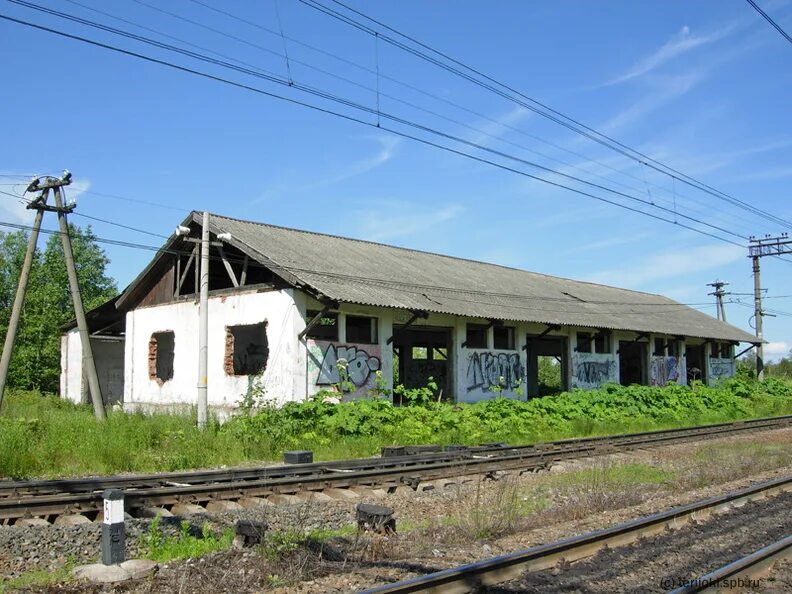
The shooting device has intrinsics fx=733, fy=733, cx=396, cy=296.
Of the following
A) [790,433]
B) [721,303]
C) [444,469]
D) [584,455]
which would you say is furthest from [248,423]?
[721,303]

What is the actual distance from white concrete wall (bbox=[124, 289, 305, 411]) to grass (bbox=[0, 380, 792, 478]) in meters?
1.50

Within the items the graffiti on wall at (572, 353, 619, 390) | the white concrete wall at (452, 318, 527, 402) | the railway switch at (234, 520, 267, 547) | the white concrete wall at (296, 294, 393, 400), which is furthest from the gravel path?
the graffiti on wall at (572, 353, 619, 390)

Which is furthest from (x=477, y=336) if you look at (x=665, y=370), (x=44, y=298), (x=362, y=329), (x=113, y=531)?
(x=44, y=298)

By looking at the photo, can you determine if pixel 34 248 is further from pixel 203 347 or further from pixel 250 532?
pixel 250 532

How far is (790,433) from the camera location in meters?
20.2

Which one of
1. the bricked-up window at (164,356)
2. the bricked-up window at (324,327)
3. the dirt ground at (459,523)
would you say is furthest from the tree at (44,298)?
the dirt ground at (459,523)

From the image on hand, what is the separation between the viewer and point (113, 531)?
627 centimetres

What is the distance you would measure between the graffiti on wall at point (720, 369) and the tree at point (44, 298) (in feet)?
106

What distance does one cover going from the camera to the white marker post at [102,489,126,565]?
621 centimetres

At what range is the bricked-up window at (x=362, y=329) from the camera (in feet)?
68.7

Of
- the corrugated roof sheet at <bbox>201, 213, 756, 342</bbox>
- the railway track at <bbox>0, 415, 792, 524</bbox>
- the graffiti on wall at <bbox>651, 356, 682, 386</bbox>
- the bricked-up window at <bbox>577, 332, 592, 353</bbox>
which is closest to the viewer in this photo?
the railway track at <bbox>0, 415, 792, 524</bbox>

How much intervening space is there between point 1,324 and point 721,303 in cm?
4882

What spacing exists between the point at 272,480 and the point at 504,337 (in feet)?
60.6

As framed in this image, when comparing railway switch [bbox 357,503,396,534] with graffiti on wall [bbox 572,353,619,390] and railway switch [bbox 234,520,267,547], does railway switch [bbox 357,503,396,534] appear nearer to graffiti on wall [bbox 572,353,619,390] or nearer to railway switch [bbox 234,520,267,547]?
railway switch [bbox 234,520,267,547]
